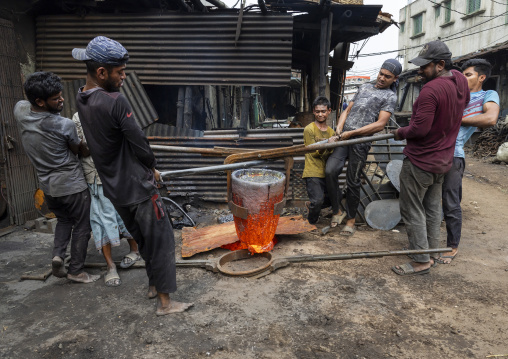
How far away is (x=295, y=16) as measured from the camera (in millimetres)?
6988

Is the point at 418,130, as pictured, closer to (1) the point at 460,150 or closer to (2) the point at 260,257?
(1) the point at 460,150

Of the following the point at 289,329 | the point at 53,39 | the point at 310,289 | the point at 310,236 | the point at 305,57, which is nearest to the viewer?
the point at 289,329

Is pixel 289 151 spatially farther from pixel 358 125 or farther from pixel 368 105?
pixel 368 105

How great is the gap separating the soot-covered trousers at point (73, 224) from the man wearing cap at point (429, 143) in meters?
3.34

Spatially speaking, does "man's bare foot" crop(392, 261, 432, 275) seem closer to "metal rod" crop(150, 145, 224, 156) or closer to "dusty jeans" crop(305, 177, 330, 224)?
"dusty jeans" crop(305, 177, 330, 224)

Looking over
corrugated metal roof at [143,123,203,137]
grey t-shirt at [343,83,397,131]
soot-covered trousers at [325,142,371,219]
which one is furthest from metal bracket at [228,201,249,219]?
corrugated metal roof at [143,123,203,137]

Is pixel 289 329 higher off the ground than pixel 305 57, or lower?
lower

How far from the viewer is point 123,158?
8.72 feet

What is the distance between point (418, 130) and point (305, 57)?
7.46 m

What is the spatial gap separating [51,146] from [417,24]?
92.7 ft

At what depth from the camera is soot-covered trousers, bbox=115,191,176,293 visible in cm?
276

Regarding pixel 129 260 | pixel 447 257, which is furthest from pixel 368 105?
pixel 129 260

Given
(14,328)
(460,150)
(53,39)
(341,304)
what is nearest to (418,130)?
(460,150)

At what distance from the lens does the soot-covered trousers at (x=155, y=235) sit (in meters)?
2.76
